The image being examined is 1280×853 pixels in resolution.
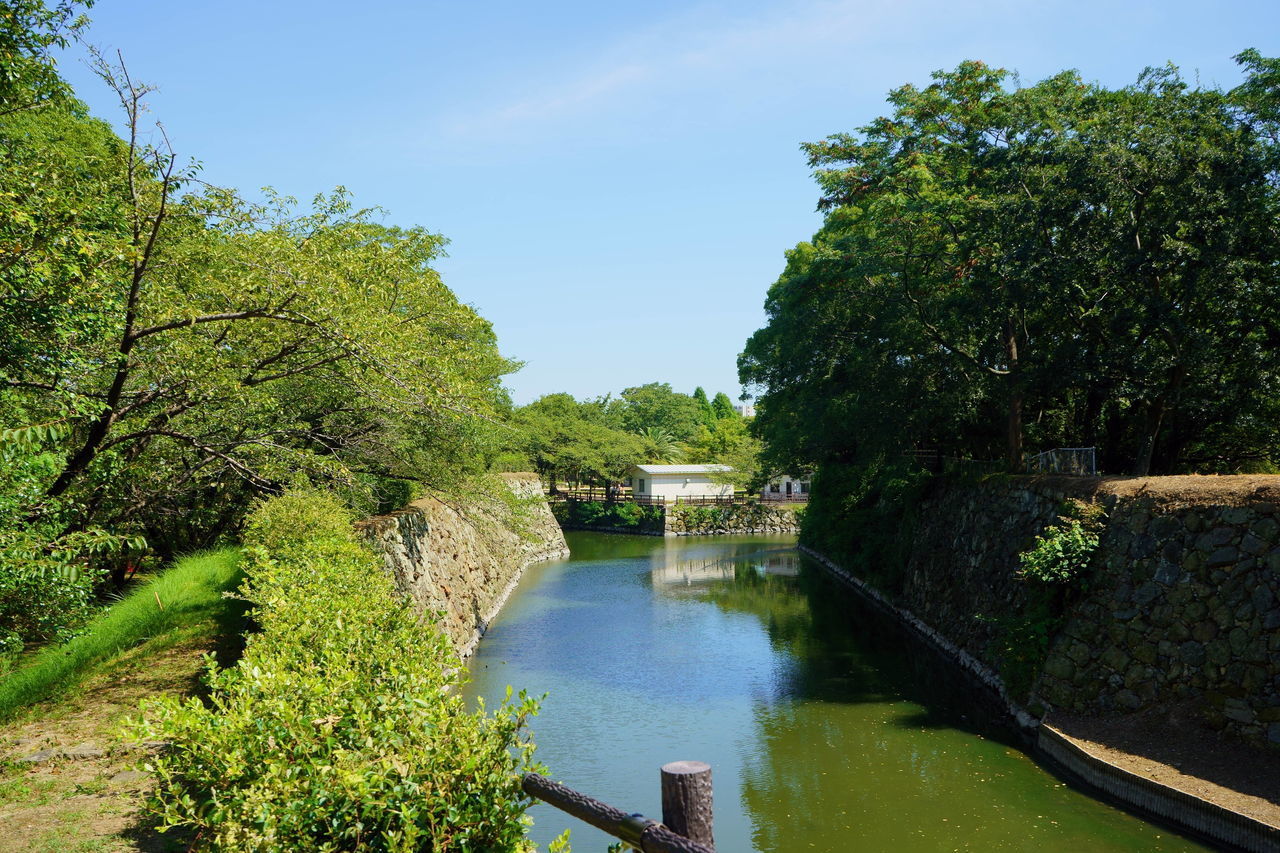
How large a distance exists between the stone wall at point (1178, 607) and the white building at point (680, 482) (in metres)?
37.0

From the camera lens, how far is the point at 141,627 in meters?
11.0

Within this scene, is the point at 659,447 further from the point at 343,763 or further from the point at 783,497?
the point at 343,763

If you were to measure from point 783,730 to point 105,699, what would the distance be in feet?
29.9

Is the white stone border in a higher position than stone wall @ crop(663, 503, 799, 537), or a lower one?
lower

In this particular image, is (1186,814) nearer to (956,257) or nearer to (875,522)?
(956,257)

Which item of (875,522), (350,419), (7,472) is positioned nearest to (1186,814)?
(7,472)

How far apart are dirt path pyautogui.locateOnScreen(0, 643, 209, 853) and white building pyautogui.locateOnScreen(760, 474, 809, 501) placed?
145 feet

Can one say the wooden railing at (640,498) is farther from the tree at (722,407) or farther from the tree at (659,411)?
the tree at (722,407)

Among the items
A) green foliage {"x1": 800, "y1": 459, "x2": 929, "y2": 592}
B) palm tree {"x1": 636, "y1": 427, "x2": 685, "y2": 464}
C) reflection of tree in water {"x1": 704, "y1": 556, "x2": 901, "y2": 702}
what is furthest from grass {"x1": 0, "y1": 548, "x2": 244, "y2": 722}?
palm tree {"x1": 636, "y1": 427, "x2": 685, "y2": 464}

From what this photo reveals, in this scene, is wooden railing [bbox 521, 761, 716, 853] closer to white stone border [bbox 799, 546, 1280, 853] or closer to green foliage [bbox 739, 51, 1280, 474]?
white stone border [bbox 799, 546, 1280, 853]

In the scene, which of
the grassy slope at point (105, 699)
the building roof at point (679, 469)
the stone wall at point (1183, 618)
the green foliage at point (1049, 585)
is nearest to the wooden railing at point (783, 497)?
the building roof at point (679, 469)

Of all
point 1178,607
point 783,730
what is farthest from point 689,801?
point 1178,607

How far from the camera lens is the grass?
9.20 metres

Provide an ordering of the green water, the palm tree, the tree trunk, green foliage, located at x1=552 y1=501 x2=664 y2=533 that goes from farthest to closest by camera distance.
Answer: the palm tree, green foliage, located at x1=552 y1=501 x2=664 y2=533, the tree trunk, the green water
